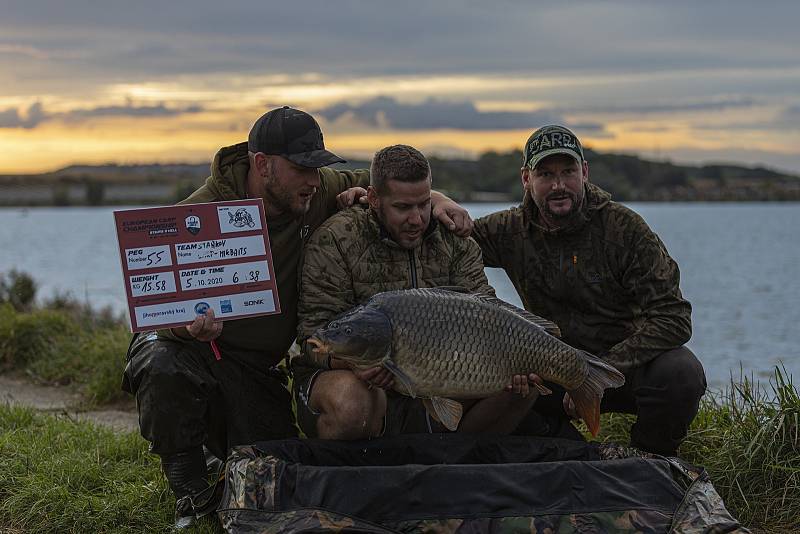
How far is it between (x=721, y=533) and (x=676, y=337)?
124cm

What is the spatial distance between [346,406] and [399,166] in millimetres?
1019

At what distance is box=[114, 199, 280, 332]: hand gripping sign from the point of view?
3.96m

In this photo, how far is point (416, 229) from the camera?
418 centimetres

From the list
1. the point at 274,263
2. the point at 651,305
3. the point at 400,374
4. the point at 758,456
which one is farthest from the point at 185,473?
the point at 758,456

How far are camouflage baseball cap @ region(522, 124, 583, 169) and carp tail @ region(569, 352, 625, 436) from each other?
105 centimetres

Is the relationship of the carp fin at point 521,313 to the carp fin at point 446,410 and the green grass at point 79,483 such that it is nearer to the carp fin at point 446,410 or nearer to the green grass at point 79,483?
the carp fin at point 446,410

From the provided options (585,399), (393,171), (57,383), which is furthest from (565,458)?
(57,383)

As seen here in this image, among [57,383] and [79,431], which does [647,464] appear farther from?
[57,383]

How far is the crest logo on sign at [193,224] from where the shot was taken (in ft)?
13.4

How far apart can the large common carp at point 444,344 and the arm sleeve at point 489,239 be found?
1.06m

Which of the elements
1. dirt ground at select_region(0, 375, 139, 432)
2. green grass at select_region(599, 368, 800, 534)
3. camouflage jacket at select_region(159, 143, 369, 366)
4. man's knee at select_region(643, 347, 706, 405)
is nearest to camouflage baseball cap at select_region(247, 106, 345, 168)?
camouflage jacket at select_region(159, 143, 369, 366)

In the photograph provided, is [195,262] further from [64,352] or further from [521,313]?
[64,352]

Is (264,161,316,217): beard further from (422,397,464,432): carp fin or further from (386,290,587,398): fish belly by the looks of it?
(422,397,464,432): carp fin

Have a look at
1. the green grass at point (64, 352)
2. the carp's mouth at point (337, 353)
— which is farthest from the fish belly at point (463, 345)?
the green grass at point (64, 352)
